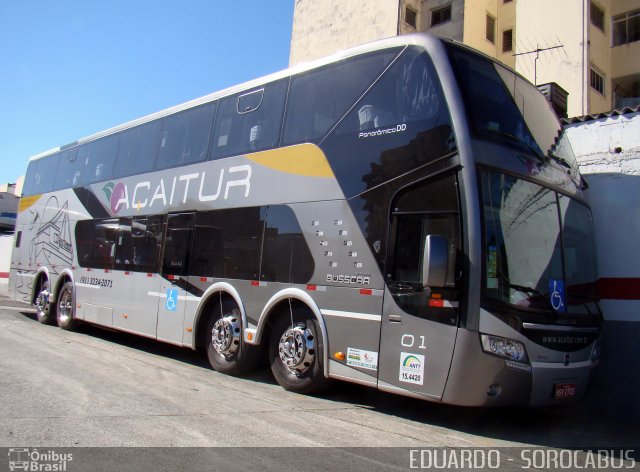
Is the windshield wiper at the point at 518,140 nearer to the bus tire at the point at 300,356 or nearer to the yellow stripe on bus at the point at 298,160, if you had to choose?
the yellow stripe on bus at the point at 298,160

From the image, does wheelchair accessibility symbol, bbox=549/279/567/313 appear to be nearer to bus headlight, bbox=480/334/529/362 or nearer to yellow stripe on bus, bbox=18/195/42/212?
bus headlight, bbox=480/334/529/362

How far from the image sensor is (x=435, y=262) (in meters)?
5.43

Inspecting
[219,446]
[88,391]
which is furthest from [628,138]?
[88,391]

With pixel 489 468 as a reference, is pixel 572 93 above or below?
above

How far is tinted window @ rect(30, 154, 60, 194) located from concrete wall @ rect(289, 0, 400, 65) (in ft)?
61.6

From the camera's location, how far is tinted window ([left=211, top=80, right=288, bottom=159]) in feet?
26.7

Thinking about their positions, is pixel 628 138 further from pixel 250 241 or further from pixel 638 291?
pixel 250 241

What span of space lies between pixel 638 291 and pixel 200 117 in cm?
736

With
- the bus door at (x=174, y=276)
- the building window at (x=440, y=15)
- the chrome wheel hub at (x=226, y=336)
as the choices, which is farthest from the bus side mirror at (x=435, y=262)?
the building window at (x=440, y=15)

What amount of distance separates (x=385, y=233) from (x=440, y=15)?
27790 millimetres

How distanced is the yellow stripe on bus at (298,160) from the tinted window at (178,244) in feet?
6.62

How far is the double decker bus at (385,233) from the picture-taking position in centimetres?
558

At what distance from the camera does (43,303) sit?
541 inches

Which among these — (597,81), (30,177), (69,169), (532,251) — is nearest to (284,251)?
(532,251)
